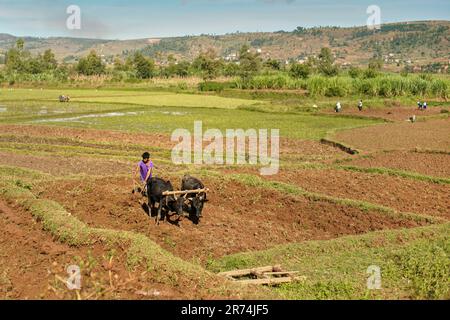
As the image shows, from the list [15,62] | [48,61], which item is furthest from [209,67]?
[15,62]

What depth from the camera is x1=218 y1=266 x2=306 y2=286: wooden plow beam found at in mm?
9375

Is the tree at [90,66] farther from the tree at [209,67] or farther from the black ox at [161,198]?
the black ox at [161,198]

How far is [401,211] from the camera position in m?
15.3

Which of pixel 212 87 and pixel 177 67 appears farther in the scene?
pixel 177 67

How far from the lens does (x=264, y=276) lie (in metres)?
9.69

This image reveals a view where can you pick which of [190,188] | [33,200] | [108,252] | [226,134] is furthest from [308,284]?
[226,134]

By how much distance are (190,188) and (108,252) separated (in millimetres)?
4106

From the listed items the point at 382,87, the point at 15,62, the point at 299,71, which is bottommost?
the point at 382,87

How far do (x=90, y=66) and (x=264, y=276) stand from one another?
92.8m

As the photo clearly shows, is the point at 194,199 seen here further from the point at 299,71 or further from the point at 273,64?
the point at 273,64
